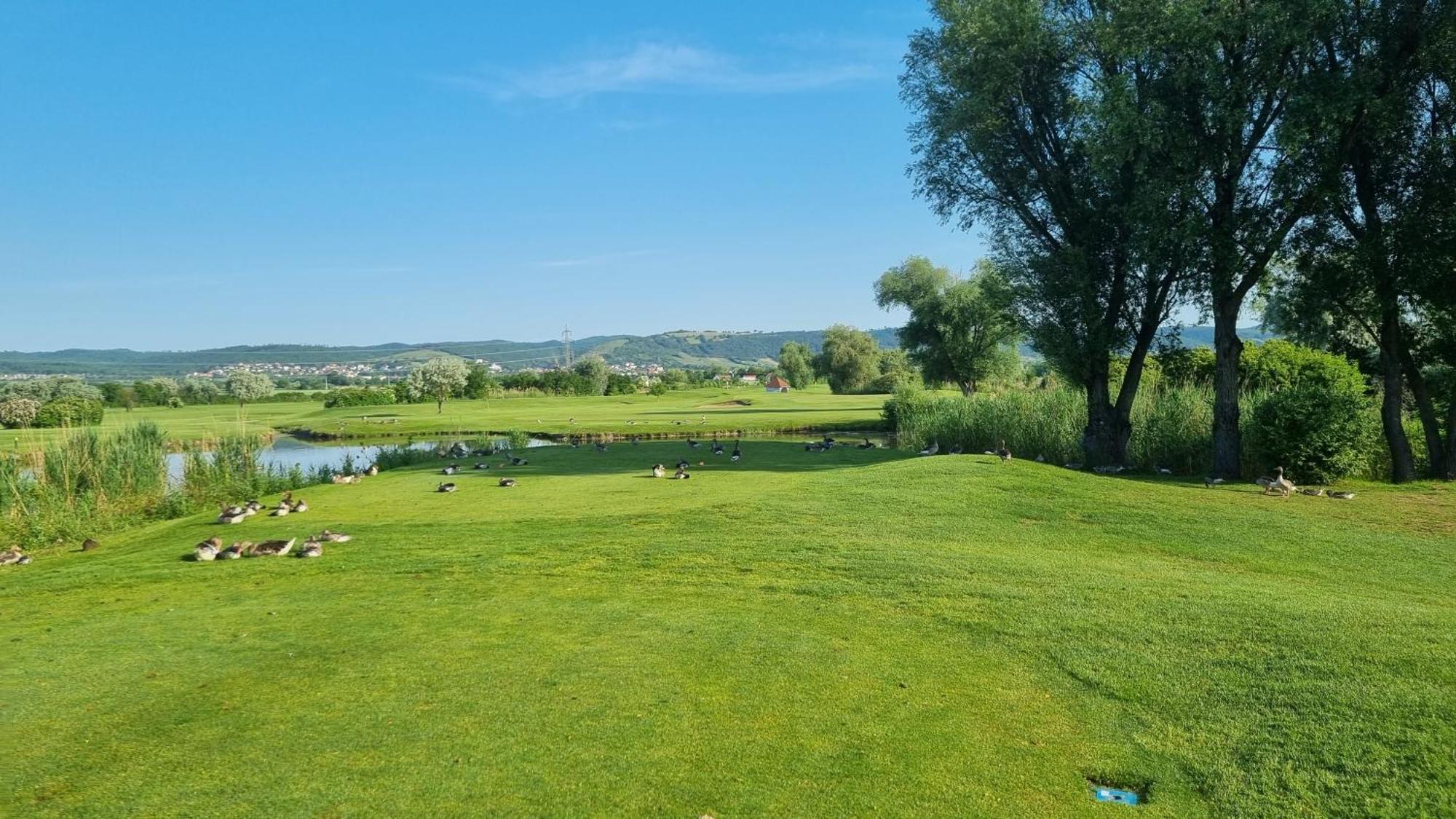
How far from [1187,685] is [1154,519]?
701cm

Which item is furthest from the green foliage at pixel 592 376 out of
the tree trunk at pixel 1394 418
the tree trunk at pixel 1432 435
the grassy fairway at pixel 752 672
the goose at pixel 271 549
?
the goose at pixel 271 549

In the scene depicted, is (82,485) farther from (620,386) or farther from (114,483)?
(620,386)

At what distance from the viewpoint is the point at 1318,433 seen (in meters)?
16.1

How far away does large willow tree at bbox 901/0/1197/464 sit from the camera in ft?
59.6

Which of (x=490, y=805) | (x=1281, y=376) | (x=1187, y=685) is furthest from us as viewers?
(x=1281, y=376)

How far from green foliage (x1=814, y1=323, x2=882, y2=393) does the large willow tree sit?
230 ft

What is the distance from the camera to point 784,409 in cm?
6094

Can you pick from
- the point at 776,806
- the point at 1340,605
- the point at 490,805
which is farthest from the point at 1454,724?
the point at 490,805

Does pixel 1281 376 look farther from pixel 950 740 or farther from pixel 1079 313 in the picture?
pixel 950 740

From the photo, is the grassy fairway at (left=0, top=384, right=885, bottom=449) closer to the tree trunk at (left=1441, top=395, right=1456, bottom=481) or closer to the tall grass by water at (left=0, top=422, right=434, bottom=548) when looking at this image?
the tall grass by water at (left=0, top=422, right=434, bottom=548)

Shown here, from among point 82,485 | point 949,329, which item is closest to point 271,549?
point 82,485

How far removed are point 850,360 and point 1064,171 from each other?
71.5 m

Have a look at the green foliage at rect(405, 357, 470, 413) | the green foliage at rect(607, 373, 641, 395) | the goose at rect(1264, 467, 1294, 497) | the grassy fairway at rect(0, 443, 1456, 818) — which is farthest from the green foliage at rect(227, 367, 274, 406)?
the goose at rect(1264, 467, 1294, 497)

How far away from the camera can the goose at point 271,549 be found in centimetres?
1093
